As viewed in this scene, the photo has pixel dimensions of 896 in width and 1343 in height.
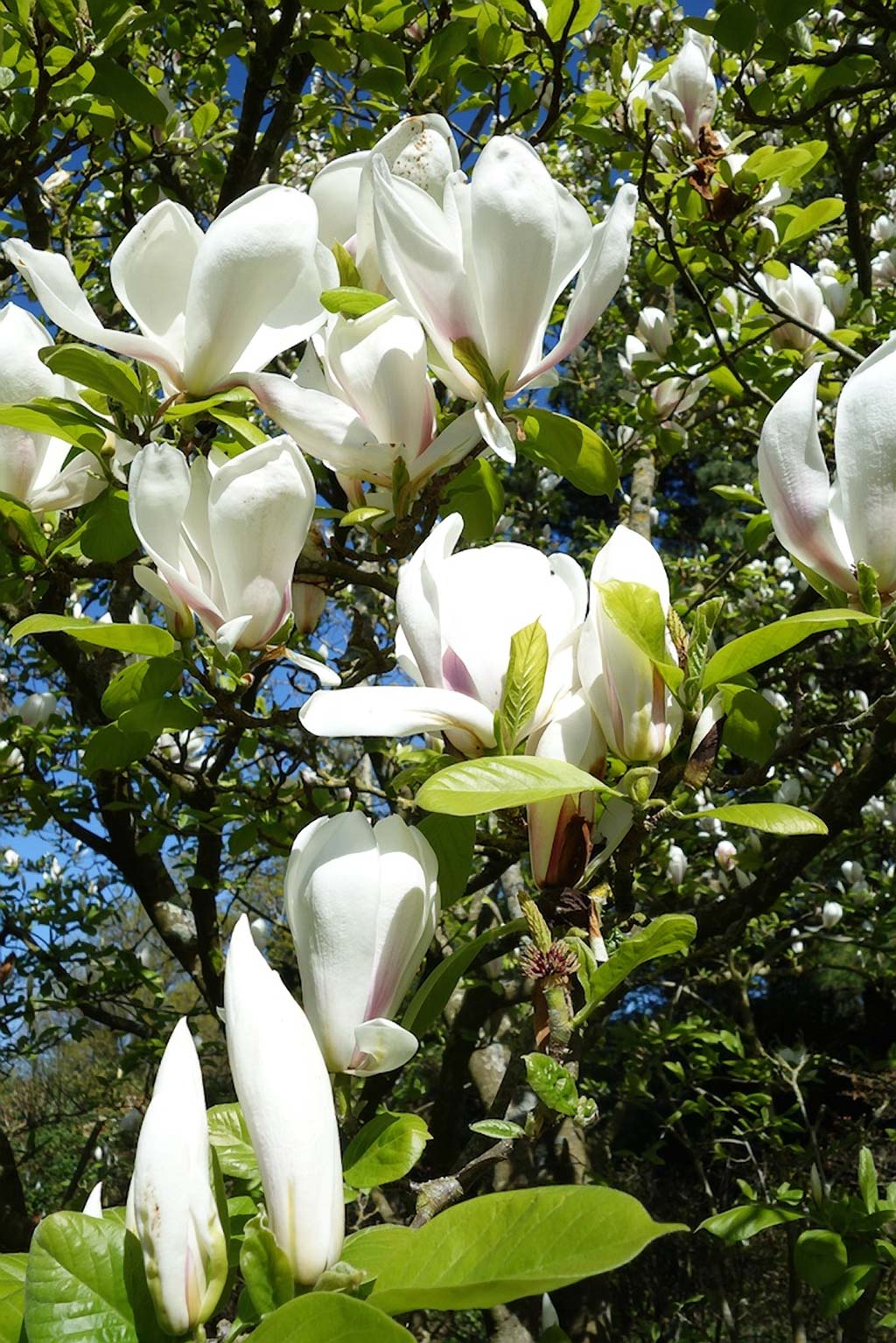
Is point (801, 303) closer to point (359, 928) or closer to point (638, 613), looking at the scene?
point (638, 613)

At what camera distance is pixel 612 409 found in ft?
10.00

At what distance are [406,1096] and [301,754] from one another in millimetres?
1779

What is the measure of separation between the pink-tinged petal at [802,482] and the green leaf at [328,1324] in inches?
17.6

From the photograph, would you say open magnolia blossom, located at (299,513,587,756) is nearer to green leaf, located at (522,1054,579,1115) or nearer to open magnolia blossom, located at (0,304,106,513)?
green leaf, located at (522,1054,579,1115)

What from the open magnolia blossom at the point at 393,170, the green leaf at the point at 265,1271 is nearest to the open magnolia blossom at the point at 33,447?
the open magnolia blossom at the point at 393,170

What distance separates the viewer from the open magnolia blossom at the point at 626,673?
59cm

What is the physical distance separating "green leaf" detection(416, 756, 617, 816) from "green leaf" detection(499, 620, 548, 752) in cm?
5

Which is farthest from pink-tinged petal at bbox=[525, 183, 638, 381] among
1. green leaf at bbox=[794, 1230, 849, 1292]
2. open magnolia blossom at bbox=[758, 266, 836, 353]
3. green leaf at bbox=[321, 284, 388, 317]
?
open magnolia blossom at bbox=[758, 266, 836, 353]

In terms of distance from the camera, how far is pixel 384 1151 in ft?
1.75

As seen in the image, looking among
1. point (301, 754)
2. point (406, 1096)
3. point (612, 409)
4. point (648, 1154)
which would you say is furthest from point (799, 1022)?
point (301, 754)

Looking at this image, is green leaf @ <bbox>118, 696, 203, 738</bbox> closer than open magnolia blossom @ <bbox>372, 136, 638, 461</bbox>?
No

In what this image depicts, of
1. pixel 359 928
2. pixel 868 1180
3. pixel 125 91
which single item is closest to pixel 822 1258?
pixel 868 1180

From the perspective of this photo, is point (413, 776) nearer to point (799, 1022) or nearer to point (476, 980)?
point (476, 980)

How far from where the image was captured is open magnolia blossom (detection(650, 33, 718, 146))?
1.73m
